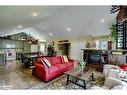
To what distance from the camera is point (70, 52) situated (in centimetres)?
1062

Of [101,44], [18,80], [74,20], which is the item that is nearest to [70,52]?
[101,44]

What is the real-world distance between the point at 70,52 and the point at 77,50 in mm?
905

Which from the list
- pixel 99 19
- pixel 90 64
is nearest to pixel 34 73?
pixel 90 64

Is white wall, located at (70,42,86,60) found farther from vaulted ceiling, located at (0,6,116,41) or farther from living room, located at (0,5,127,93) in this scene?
vaulted ceiling, located at (0,6,116,41)

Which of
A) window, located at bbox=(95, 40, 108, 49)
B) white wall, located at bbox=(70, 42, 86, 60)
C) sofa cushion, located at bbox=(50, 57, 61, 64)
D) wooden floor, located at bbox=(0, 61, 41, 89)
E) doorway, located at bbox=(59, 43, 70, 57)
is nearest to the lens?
wooden floor, located at bbox=(0, 61, 41, 89)

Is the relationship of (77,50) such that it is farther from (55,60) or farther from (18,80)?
(18,80)

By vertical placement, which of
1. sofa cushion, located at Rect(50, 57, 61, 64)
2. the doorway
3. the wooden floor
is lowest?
the wooden floor

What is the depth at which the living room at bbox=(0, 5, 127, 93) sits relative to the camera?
3.82 m

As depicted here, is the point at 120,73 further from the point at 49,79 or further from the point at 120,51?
the point at 120,51

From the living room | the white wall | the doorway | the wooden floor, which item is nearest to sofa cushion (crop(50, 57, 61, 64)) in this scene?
the living room

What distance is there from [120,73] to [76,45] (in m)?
7.01

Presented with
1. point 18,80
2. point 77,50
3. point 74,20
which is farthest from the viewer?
point 77,50

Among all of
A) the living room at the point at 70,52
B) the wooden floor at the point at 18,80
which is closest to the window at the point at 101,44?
the living room at the point at 70,52

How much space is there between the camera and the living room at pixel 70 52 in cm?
382
